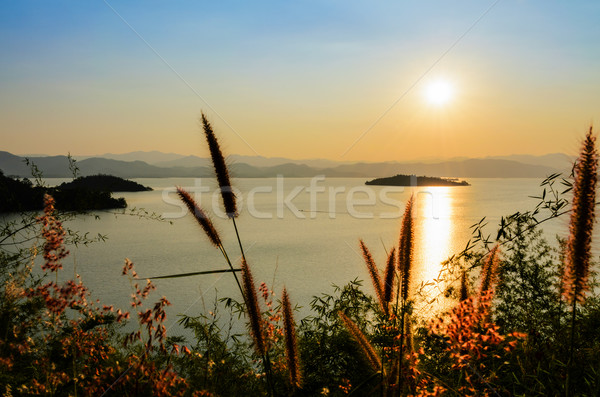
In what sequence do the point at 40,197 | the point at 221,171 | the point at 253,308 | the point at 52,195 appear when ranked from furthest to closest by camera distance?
1. the point at 40,197
2. the point at 52,195
3. the point at 221,171
4. the point at 253,308

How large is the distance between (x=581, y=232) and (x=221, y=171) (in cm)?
149

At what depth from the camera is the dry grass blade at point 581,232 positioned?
5.35ft

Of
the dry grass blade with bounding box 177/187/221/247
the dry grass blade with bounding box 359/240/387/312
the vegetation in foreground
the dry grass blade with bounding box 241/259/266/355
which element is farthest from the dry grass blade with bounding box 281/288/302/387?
the dry grass blade with bounding box 359/240/387/312

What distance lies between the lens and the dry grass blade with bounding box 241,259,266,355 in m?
1.94

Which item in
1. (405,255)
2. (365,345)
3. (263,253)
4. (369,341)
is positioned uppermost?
(405,255)

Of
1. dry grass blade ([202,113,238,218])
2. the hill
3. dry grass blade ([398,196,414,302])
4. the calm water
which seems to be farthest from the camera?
the calm water

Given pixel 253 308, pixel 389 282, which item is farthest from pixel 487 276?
pixel 253 308

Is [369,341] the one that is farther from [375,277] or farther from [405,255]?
[405,255]

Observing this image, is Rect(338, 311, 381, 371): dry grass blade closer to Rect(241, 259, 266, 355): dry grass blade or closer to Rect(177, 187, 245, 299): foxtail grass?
Rect(241, 259, 266, 355): dry grass blade

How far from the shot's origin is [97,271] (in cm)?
2147

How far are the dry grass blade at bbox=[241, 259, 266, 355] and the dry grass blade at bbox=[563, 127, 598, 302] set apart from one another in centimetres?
124

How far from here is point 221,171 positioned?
6.91 feet

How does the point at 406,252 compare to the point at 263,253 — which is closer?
the point at 406,252

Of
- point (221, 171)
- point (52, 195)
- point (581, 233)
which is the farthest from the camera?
point (52, 195)
